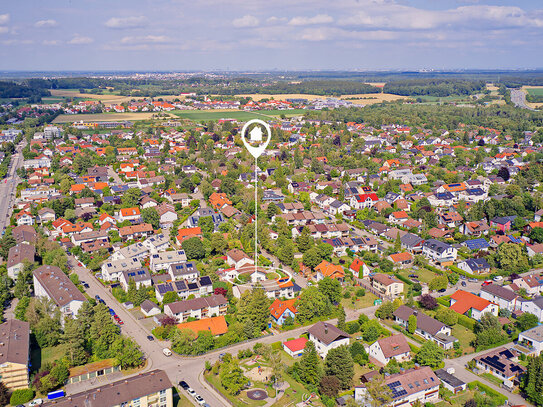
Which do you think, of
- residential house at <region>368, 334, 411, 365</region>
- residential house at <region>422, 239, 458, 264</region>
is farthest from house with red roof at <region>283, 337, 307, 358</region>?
residential house at <region>422, 239, 458, 264</region>

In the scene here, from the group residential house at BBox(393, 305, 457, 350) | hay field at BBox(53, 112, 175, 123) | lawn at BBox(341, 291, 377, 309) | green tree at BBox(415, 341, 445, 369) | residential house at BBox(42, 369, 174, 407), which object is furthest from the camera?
hay field at BBox(53, 112, 175, 123)

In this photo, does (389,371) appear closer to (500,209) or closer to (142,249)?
(142,249)

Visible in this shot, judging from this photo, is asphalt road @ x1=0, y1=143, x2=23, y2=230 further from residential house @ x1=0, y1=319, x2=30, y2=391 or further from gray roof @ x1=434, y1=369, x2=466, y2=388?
gray roof @ x1=434, y1=369, x2=466, y2=388

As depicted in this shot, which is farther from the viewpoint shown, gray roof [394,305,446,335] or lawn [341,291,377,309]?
lawn [341,291,377,309]

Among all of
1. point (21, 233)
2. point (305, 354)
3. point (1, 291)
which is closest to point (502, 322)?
point (305, 354)

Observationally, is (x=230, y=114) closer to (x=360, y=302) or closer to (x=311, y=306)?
(x=360, y=302)

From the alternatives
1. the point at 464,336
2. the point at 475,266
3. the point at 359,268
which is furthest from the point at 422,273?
the point at 464,336
